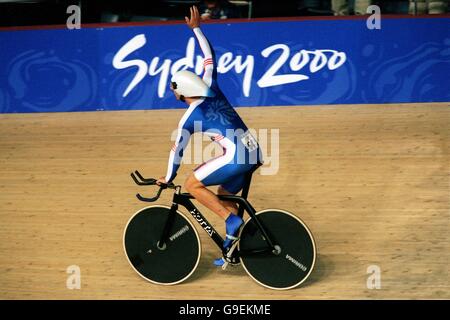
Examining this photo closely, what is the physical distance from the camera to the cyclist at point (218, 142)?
4.33 metres

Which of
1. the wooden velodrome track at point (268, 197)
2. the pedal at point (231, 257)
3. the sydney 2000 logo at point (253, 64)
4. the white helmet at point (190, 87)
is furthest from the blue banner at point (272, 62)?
the pedal at point (231, 257)

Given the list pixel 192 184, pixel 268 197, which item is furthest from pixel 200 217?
pixel 268 197

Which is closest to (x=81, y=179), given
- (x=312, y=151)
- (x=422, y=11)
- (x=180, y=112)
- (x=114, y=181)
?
(x=114, y=181)

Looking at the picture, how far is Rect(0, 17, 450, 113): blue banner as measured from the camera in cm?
804

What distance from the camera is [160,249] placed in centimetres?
453

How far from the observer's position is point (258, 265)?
446 centimetres

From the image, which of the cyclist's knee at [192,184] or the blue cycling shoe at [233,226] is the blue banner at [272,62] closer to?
the cyclist's knee at [192,184]

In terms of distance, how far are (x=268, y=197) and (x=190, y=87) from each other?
2.05 m

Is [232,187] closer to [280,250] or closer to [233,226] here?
[233,226]

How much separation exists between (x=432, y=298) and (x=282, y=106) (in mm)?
4065

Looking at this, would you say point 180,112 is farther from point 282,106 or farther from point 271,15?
point 271,15

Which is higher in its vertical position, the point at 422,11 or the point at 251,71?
the point at 422,11

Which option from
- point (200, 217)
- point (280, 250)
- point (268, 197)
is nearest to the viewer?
point (280, 250)

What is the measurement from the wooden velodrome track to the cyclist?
2.18 ft
